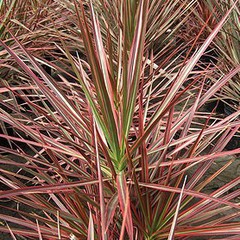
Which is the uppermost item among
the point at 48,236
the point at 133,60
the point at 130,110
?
the point at 133,60

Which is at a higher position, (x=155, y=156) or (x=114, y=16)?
(x=114, y=16)

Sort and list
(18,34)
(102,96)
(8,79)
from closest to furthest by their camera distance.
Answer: (102,96) < (8,79) < (18,34)

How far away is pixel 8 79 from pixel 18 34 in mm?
273

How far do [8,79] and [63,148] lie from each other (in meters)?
1.00

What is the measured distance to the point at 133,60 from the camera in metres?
1.03

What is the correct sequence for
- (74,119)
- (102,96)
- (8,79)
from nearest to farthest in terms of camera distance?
1. (102,96)
2. (74,119)
3. (8,79)

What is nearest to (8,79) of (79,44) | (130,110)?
(79,44)

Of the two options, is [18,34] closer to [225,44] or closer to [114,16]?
[114,16]

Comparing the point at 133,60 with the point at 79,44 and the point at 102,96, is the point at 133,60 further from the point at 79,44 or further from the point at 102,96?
the point at 79,44

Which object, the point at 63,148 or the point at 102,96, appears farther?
the point at 63,148

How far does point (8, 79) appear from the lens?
77.8 inches

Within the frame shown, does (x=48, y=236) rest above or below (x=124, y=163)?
below

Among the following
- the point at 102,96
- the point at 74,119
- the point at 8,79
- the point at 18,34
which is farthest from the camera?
the point at 18,34

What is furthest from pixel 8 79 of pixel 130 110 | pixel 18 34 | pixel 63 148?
pixel 130 110
